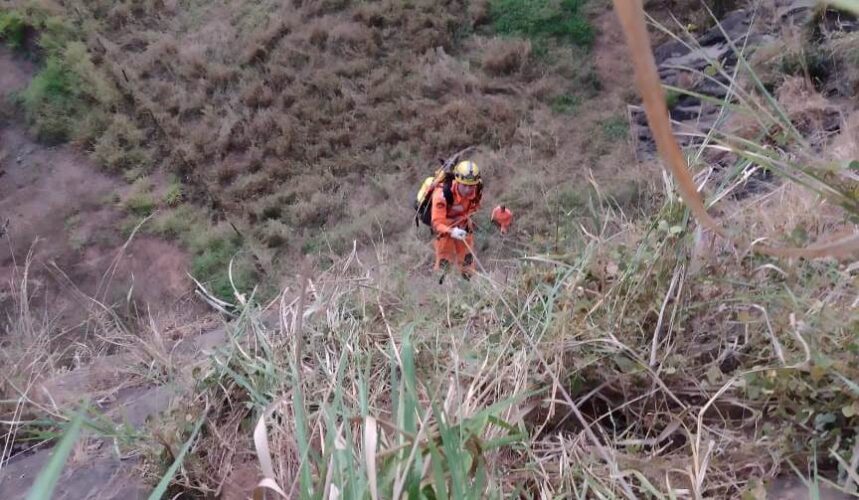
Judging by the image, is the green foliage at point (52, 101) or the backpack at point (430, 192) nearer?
the backpack at point (430, 192)

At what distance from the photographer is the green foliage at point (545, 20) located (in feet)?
34.3

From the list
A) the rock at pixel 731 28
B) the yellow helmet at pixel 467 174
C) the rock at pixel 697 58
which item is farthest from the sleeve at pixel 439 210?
the rock at pixel 731 28

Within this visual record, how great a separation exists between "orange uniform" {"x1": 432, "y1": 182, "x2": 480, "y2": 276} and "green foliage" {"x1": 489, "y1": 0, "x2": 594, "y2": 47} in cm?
617

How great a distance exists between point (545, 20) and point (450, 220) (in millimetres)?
6803

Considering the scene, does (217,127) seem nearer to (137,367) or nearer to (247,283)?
(247,283)

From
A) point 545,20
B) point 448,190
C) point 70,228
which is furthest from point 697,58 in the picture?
point 70,228

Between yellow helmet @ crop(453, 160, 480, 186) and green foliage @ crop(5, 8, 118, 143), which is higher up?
green foliage @ crop(5, 8, 118, 143)

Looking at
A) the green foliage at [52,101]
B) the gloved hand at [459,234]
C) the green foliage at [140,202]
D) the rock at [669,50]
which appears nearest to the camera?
the gloved hand at [459,234]

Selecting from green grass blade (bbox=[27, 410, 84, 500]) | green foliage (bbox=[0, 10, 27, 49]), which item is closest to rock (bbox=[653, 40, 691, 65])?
green grass blade (bbox=[27, 410, 84, 500])

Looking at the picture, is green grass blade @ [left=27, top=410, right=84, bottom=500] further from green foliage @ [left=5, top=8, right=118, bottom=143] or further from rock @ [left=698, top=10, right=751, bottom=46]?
green foliage @ [left=5, top=8, right=118, bottom=143]

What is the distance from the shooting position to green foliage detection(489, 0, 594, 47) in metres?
10.5

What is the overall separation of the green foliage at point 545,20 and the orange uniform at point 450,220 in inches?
243

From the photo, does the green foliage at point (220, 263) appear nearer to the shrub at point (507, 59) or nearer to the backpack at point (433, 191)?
the backpack at point (433, 191)

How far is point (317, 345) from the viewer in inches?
64.2
